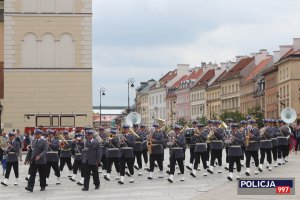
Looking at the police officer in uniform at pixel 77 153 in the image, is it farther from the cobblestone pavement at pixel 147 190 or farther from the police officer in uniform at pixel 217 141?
the police officer in uniform at pixel 217 141

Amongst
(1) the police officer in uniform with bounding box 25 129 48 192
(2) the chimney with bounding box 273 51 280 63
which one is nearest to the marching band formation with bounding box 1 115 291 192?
(1) the police officer in uniform with bounding box 25 129 48 192

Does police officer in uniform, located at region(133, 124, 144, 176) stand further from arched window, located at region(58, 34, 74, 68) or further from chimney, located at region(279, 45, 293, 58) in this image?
chimney, located at region(279, 45, 293, 58)

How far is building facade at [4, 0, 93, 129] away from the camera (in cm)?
5350

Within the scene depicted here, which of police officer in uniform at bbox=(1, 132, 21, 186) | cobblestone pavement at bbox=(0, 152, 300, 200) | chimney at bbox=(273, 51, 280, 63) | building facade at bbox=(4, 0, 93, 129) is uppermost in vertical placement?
chimney at bbox=(273, 51, 280, 63)

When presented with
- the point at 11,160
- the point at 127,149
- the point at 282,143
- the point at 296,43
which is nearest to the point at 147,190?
the point at 127,149

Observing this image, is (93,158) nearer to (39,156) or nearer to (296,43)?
(39,156)

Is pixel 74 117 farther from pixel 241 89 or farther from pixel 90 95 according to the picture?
pixel 241 89

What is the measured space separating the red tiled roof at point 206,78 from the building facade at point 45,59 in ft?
272

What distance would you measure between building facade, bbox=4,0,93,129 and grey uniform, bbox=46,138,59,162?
85.0 ft

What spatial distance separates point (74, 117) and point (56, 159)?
2597 centimetres

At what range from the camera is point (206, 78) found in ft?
452

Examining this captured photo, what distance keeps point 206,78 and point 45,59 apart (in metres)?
85.0

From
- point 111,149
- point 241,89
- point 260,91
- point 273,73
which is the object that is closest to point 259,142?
point 111,149

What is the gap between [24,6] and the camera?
5375 cm
